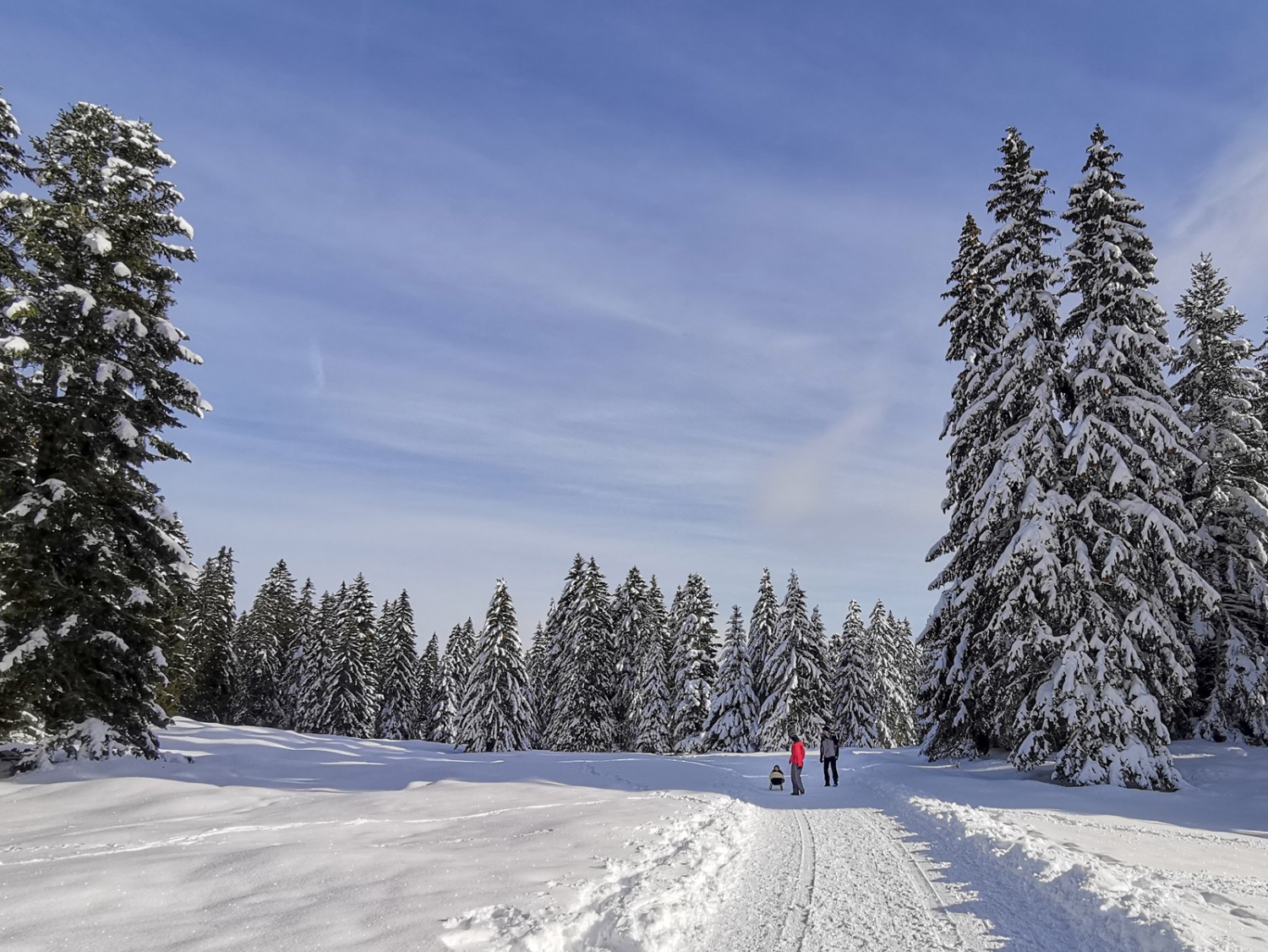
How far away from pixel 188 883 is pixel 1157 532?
22047 millimetres

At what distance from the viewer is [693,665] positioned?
45344mm

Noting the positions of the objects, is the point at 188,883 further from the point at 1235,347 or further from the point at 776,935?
the point at 1235,347

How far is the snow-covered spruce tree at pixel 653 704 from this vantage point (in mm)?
46594

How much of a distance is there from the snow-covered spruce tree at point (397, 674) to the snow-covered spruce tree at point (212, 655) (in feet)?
41.1

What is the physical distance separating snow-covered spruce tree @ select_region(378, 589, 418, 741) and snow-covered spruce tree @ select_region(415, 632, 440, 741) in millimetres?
3264

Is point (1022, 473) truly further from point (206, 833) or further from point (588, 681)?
point (588, 681)

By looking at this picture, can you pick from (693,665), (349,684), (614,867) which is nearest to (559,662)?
(693,665)

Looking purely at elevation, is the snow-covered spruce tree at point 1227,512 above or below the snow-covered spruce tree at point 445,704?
above

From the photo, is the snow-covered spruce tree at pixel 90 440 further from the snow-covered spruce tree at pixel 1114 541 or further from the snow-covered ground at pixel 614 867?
the snow-covered spruce tree at pixel 1114 541


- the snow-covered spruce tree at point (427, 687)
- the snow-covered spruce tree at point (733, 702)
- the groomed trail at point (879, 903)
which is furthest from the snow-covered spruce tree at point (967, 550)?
the snow-covered spruce tree at point (427, 687)

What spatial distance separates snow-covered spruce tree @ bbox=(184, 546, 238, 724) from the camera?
181ft

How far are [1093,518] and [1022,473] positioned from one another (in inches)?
83.9

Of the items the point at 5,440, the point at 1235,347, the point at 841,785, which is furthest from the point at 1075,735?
the point at 5,440

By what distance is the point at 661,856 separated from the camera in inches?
392
